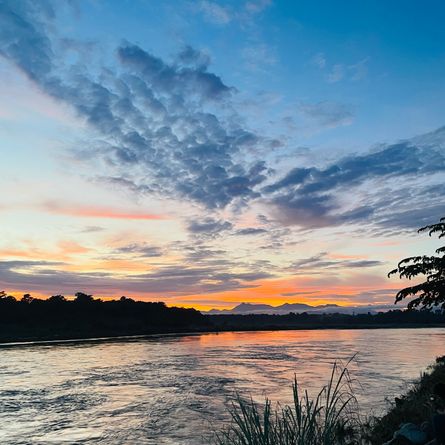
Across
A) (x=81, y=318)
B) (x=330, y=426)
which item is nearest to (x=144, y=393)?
(x=330, y=426)

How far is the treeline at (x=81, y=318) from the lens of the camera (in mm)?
111938

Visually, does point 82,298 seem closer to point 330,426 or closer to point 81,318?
point 81,318

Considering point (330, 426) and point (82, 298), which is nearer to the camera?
point (330, 426)

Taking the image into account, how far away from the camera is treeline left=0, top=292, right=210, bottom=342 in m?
112

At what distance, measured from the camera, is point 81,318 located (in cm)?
13075

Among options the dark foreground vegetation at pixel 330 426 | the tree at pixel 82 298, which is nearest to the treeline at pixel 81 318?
the tree at pixel 82 298

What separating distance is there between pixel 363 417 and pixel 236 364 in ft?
99.0

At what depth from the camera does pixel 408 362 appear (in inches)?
1716

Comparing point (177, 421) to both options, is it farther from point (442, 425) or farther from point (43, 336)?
point (43, 336)

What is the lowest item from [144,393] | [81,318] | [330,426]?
[144,393]

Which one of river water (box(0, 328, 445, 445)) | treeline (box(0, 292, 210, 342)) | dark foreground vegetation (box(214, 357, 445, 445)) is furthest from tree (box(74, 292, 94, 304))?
dark foreground vegetation (box(214, 357, 445, 445))

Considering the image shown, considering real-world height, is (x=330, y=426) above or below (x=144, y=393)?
above

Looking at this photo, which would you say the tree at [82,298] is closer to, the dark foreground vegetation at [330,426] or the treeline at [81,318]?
the treeline at [81,318]

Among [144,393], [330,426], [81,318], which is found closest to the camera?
[330,426]
